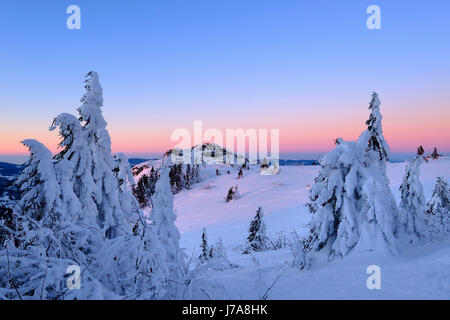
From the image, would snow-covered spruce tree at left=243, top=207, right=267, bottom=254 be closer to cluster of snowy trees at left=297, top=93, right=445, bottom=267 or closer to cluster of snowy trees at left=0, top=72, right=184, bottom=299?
cluster of snowy trees at left=297, top=93, right=445, bottom=267

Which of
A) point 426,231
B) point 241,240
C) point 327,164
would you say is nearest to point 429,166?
point 241,240

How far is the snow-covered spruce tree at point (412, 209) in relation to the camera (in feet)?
26.0

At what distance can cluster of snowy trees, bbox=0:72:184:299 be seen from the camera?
2.54 metres

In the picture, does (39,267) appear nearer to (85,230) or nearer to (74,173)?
(85,230)

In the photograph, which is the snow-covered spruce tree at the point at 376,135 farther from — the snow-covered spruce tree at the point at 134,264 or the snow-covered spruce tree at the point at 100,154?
the snow-covered spruce tree at the point at 100,154

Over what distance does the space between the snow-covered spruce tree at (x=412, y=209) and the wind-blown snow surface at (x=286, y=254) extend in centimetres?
75

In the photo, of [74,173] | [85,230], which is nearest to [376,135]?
[85,230]

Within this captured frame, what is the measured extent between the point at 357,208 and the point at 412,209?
2393mm

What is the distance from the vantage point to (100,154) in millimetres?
9109

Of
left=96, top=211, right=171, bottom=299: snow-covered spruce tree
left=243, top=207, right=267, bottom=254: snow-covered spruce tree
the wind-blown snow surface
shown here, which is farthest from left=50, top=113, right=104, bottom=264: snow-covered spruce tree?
left=243, top=207, right=267, bottom=254: snow-covered spruce tree

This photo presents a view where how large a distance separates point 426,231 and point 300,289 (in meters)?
6.15

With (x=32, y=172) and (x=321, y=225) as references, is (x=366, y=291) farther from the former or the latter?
(x=32, y=172)

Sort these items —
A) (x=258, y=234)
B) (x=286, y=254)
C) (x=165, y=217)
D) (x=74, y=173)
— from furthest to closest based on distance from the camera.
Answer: (x=258, y=234) < (x=286, y=254) < (x=74, y=173) < (x=165, y=217)
